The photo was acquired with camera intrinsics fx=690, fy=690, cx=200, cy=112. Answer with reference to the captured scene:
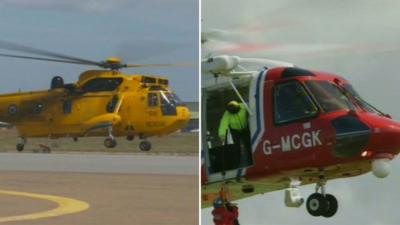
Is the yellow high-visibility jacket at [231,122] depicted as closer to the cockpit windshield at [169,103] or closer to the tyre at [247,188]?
the tyre at [247,188]

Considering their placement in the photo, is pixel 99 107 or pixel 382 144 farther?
pixel 99 107

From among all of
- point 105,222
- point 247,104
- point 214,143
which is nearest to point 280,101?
point 247,104

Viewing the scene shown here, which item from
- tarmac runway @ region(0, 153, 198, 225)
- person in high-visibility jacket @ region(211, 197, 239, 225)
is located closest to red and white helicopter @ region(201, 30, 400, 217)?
person in high-visibility jacket @ region(211, 197, 239, 225)

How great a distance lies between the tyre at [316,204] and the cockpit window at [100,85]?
47.9 feet

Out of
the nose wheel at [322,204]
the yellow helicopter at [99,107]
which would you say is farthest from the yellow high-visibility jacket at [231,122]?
the yellow helicopter at [99,107]

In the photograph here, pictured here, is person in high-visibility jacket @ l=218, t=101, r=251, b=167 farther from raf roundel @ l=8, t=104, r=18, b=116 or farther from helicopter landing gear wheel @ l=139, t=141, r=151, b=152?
helicopter landing gear wheel @ l=139, t=141, r=151, b=152

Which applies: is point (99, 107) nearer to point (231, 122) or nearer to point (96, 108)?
point (96, 108)

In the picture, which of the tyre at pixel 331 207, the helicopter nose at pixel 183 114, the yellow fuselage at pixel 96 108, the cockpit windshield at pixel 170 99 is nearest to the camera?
the tyre at pixel 331 207

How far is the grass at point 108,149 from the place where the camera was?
949 inches

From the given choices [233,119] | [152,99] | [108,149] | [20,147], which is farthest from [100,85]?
[233,119]

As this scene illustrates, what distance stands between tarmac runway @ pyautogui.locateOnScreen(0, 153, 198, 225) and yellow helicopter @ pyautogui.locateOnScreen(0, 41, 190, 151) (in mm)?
5490

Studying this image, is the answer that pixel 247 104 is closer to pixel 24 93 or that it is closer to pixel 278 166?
pixel 278 166

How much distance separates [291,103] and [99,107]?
1513cm

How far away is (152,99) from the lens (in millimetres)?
22391
